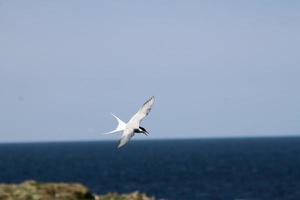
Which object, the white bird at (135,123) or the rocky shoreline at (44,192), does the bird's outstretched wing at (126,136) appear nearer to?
the white bird at (135,123)

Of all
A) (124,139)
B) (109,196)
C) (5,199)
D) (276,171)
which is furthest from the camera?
(276,171)

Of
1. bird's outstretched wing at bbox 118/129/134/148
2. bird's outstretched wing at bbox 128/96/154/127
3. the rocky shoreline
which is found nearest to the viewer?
bird's outstretched wing at bbox 118/129/134/148

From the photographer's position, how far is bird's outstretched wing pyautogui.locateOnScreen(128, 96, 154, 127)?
2548cm

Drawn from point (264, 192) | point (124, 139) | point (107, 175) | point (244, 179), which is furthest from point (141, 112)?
point (107, 175)

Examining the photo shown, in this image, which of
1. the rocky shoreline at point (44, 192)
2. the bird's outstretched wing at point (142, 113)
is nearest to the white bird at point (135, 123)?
the bird's outstretched wing at point (142, 113)

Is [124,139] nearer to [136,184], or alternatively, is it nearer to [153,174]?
[136,184]

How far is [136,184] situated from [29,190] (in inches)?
4880

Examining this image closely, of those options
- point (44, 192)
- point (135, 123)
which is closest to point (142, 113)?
point (135, 123)

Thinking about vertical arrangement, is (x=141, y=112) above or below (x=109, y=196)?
above

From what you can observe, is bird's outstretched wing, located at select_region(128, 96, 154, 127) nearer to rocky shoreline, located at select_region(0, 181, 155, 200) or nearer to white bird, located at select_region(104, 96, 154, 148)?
white bird, located at select_region(104, 96, 154, 148)

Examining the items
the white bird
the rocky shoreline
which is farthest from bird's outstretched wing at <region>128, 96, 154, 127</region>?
the rocky shoreline

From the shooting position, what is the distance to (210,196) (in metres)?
127

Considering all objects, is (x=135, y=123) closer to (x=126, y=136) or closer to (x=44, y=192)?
(x=126, y=136)

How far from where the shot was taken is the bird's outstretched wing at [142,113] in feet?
83.6
